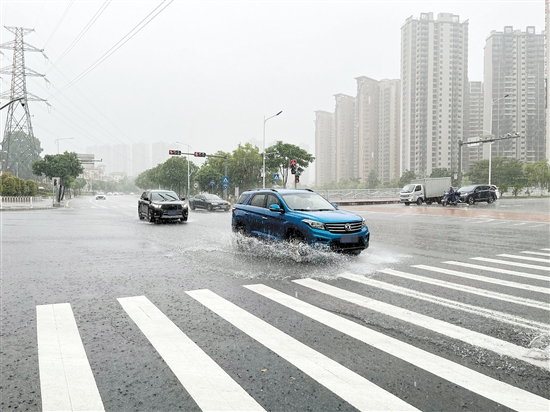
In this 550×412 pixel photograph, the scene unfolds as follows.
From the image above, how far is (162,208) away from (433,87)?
82.9m

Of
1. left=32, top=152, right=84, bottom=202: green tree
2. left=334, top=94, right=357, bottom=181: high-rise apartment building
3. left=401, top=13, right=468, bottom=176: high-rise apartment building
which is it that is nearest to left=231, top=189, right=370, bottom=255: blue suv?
left=32, top=152, right=84, bottom=202: green tree

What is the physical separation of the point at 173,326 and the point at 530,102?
85479 mm

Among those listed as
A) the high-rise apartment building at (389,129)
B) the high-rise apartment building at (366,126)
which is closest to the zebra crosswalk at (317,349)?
the high-rise apartment building at (366,126)

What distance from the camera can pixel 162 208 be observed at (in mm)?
18781

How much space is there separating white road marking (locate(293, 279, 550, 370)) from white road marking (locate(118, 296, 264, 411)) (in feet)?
7.59

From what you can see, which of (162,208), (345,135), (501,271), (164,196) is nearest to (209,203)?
(164,196)

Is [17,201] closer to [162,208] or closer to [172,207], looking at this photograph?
[162,208]

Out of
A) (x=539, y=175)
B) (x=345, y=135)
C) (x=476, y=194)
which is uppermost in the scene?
(x=345, y=135)

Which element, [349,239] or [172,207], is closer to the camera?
[349,239]

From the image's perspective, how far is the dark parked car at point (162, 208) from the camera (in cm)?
1881

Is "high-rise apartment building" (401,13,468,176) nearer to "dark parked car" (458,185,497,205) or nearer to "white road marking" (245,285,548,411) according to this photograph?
"dark parked car" (458,185,497,205)

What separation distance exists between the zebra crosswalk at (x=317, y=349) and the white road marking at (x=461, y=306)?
0.04 ft

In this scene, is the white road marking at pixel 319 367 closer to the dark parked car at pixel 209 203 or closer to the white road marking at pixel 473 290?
the white road marking at pixel 473 290

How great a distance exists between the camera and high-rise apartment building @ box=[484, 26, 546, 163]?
7075 centimetres
